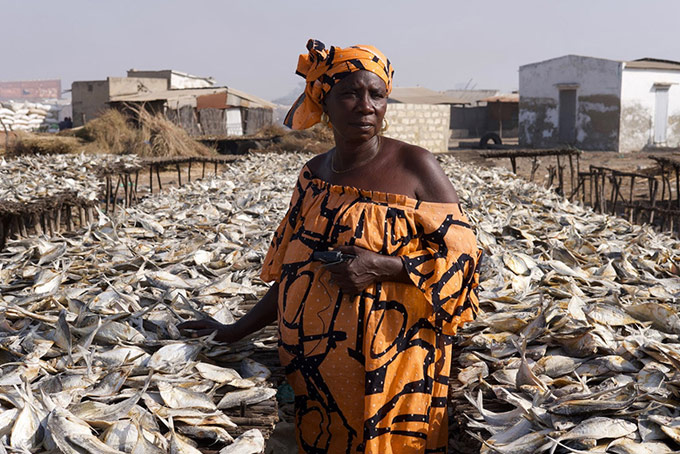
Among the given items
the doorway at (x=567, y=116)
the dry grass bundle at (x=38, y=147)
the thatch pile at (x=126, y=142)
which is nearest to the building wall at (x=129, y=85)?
the thatch pile at (x=126, y=142)

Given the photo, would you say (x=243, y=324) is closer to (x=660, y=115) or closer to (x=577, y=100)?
(x=577, y=100)

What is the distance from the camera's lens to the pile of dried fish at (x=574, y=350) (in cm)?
139

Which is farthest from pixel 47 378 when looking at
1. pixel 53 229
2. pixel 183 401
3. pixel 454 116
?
pixel 454 116

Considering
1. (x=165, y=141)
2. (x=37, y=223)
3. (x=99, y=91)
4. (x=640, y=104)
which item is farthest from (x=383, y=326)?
(x=99, y=91)

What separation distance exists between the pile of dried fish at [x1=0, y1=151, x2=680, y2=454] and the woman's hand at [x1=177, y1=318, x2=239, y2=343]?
0.12ft

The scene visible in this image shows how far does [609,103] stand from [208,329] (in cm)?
2066

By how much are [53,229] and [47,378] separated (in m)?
3.69

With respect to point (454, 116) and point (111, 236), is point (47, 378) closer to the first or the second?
point (111, 236)

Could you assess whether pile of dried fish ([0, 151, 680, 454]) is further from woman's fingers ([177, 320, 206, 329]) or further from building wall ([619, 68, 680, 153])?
building wall ([619, 68, 680, 153])

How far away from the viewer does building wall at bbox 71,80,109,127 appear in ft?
86.8

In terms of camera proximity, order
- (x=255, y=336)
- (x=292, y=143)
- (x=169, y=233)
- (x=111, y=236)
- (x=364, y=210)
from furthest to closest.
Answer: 1. (x=292, y=143)
2. (x=169, y=233)
3. (x=111, y=236)
4. (x=255, y=336)
5. (x=364, y=210)

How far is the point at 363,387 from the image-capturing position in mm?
1666

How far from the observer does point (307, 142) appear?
48.9 feet

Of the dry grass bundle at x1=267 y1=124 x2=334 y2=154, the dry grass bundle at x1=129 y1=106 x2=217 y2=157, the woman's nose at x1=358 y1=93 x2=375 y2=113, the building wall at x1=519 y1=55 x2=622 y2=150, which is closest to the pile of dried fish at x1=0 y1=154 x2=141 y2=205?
the woman's nose at x1=358 y1=93 x2=375 y2=113
